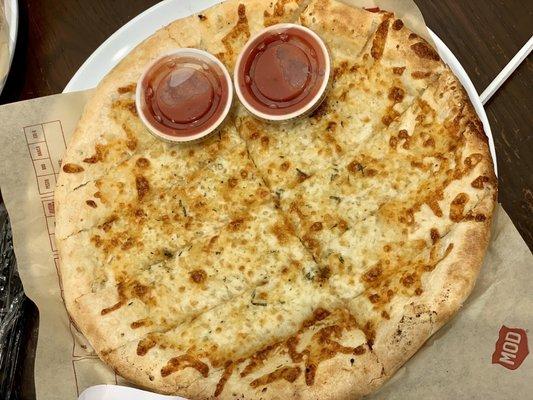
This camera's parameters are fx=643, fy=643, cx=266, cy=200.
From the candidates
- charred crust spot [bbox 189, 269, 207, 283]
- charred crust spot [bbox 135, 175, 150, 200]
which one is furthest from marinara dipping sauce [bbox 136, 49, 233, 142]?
charred crust spot [bbox 189, 269, 207, 283]

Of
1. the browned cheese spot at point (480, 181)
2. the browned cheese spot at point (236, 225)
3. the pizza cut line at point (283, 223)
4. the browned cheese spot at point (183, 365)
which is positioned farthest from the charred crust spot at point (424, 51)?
the browned cheese spot at point (183, 365)

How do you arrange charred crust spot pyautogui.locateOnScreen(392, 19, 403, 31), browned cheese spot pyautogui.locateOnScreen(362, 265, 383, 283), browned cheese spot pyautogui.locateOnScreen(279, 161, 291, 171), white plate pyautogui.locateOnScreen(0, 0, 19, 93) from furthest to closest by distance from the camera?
white plate pyautogui.locateOnScreen(0, 0, 19, 93)
browned cheese spot pyautogui.locateOnScreen(279, 161, 291, 171)
charred crust spot pyautogui.locateOnScreen(392, 19, 403, 31)
browned cheese spot pyautogui.locateOnScreen(362, 265, 383, 283)

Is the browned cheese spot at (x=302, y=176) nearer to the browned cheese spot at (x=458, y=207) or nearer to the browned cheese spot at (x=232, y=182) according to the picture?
the browned cheese spot at (x=232, y=182)

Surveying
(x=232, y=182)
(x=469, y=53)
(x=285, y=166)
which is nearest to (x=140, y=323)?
(x=232, y=182)

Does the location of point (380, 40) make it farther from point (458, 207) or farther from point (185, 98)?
point (185, 98)

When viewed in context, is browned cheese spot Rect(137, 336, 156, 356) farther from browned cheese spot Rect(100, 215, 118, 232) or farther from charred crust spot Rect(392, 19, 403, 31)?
charred crust spot Rect(392, 19, 403, 31)

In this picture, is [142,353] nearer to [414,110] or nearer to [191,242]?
[191,242]
